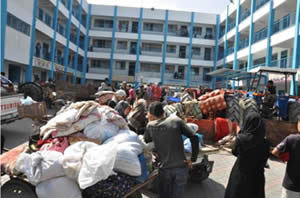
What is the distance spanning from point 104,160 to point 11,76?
72.8 ft

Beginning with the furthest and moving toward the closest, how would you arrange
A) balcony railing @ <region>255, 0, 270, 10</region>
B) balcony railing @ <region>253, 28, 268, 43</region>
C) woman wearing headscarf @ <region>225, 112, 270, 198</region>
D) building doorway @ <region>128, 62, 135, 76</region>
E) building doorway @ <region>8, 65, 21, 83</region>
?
building doorway @ <region>128, 62, 135, 76</region> → balcony railing @ <region>255, 0, 270, 10</region> → balcony railing @ <region>253, 28, 268, 43</region> → building doorway @ <region>8, 65, 21, 83</region> → woman wearing headscarf @ <region>225, 112, 270, 198</region>

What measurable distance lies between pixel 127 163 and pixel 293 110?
6.83 metres

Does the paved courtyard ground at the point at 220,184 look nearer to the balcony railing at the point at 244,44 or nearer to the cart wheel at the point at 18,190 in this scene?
the cart wheel at the point at 18,190

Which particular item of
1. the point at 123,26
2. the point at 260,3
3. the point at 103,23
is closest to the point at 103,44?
Answer: the point at 103,23

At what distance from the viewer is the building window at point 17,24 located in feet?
56.6

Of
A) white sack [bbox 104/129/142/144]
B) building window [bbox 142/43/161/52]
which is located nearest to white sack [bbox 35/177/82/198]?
white sack [bbox 104/129/142/144]

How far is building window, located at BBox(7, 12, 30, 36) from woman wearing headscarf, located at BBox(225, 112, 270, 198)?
18.5m

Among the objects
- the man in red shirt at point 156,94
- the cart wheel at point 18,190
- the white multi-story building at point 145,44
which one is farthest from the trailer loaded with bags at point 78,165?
the white multi-story building at point 145,44

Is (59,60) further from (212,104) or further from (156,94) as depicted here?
(212,104)

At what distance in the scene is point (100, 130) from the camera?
11.5 ft

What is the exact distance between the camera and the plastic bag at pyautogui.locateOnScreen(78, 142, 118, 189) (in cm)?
253

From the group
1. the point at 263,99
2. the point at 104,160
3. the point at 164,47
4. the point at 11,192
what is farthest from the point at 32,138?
the point at 164,47

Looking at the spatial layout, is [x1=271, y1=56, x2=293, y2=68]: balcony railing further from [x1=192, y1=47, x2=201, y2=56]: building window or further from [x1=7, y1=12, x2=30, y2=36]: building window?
[x1=7, y1=12, x2=30, y2=36]: building window

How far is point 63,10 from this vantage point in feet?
88.9
